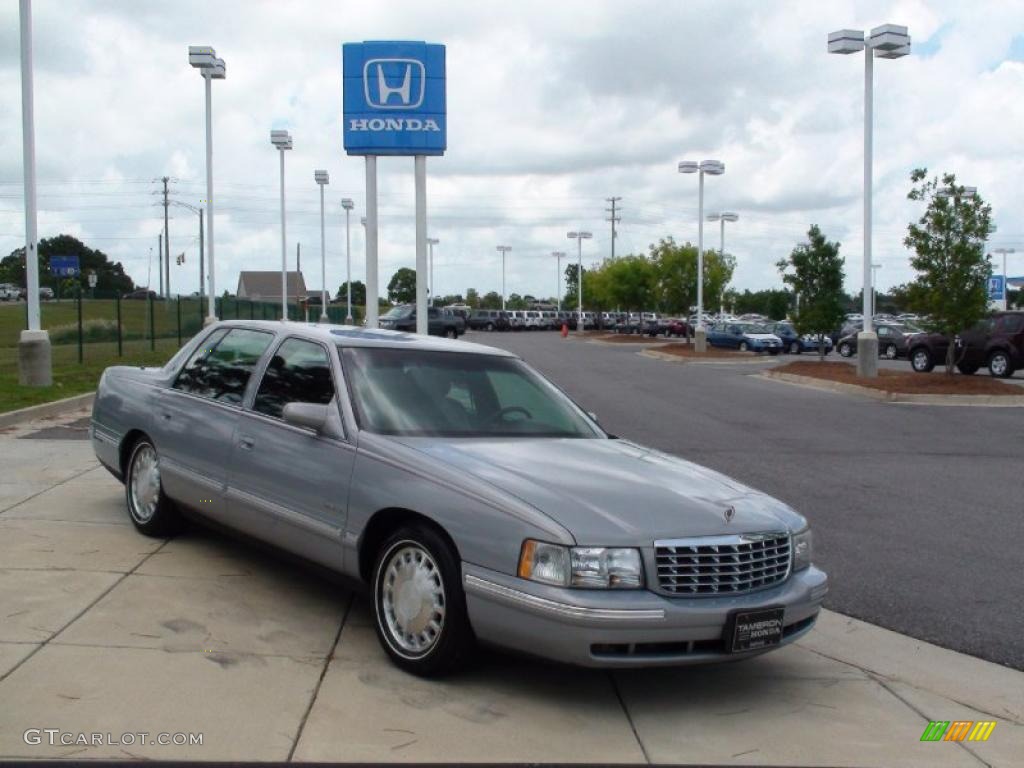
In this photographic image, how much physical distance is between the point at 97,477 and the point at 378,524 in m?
5.48

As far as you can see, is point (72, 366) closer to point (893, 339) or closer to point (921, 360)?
point (921, 360)

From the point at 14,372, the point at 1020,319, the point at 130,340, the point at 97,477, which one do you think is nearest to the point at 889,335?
the point at 1020,319

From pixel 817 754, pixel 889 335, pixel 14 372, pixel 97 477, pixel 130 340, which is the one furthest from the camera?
pixel 889 335

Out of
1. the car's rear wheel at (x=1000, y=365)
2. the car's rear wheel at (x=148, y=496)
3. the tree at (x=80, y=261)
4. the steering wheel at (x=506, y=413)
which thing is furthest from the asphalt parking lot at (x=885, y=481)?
the tree at (x=80, y=261)

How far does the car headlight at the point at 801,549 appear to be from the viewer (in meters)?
5.27

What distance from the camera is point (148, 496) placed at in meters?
7.52

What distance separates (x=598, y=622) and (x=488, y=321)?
83287 mm

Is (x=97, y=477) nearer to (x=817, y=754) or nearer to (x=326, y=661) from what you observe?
(x=326, y=661)

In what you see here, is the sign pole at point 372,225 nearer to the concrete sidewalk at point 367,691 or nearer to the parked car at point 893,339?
the concrete sidewalk at point 367,691

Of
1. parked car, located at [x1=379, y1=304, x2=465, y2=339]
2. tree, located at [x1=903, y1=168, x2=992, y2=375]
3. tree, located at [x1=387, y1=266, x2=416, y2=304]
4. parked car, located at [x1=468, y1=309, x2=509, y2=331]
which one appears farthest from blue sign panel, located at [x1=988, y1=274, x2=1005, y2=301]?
tree, located at [x1=387, y1=266, x2=416, y2=304]

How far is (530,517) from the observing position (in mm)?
4699

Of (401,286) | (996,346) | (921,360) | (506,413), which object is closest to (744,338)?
(921,360)

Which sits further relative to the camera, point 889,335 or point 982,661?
point 889,335
